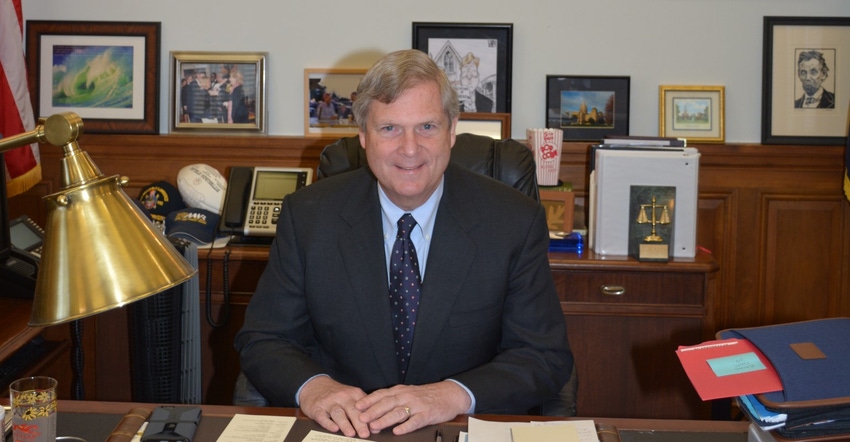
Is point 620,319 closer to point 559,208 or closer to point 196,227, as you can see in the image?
point 559,208

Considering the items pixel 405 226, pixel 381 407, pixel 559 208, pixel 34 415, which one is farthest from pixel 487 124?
pixel 34 415

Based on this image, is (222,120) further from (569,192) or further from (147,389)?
(569,192)

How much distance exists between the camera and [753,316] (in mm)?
3602

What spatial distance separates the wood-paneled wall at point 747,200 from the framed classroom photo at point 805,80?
7 cm

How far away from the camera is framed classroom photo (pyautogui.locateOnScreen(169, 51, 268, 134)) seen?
3490 millimetres

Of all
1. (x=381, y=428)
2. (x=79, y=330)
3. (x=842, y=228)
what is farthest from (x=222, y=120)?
(x=842, y=228)

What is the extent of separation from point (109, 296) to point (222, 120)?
8.63 feet

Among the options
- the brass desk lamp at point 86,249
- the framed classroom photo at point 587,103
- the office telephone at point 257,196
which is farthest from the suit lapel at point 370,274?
the framed classroom photo at point 587,103

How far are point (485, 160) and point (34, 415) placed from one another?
1.31m

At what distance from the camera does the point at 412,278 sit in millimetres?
2014

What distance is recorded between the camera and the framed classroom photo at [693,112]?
3.45 m

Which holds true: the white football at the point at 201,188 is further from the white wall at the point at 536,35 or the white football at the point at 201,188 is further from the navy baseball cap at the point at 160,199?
the white wall at the point at 536,35

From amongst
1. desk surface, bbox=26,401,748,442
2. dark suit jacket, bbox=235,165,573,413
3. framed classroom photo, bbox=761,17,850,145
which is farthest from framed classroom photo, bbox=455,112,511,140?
desk surface, bbox=26,401,748,442

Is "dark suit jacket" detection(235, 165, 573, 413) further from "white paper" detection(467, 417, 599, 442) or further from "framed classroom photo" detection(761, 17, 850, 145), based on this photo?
"framed classroom photo" detection(761, 17, 850, 145)
